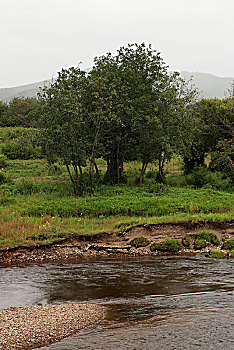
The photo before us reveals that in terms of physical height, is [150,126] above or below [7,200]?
above

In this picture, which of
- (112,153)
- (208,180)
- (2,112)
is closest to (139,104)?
(112,153)

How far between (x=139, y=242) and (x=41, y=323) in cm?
852

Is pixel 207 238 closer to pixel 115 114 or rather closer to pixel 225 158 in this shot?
pixel 115 114

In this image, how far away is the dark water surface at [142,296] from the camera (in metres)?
7.03

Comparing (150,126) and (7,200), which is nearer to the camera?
(7,200)

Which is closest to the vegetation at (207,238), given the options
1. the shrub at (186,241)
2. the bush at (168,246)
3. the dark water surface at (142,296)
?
the shrub at (186,241)

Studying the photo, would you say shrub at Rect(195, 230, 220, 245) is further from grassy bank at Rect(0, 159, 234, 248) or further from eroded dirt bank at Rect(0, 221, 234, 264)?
grassy bank at Rect(0, 159, 234, 248)

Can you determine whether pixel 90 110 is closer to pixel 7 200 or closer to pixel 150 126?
pixel 150 126

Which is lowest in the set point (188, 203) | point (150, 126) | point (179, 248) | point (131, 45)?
point (179, 248)

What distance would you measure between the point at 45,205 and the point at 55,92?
6.46 metres

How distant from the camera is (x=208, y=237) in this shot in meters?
16.1

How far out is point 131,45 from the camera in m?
23.3

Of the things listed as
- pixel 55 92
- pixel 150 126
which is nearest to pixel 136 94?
pixel 150 126

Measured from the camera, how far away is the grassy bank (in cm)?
1609
